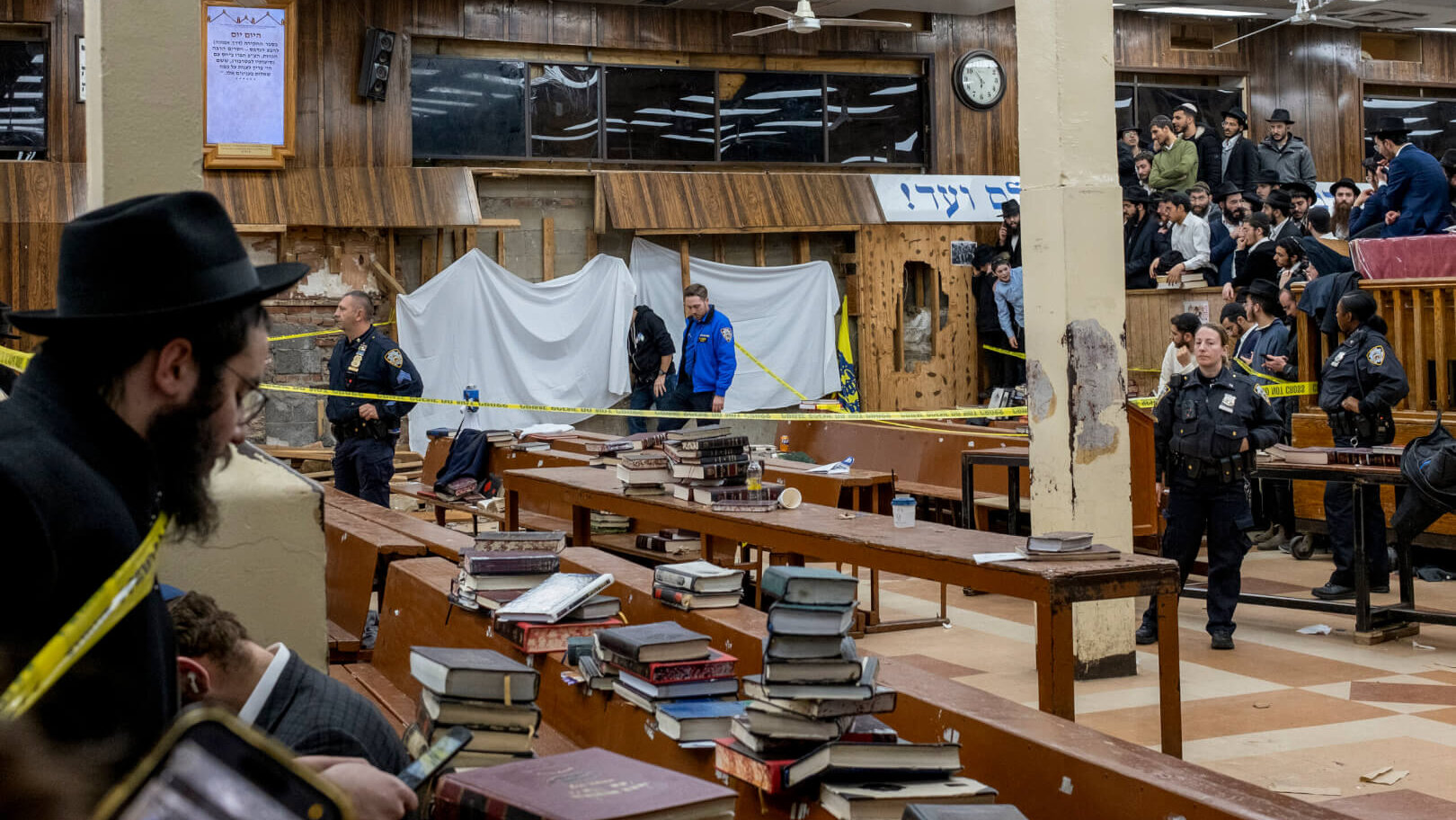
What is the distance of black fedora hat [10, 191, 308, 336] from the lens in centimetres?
166

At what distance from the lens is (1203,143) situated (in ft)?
52.3

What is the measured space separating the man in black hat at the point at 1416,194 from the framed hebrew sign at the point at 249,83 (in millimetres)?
10566

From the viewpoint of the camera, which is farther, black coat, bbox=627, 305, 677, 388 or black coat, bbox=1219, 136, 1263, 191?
black coat, bbox=1219, 136, 1263, 191

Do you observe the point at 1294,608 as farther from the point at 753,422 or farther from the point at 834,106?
the point at 834,106

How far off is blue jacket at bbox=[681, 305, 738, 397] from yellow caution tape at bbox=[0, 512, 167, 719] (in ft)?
36.5

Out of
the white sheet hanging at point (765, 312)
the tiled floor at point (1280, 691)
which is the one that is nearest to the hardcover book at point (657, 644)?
the tiled floor at point (1280, 691)

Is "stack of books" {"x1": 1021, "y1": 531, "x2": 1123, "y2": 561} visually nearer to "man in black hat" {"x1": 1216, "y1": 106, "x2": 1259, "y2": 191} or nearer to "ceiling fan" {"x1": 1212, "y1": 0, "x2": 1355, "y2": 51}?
"man in black hat" {"x1": 1216, "y1": 106, "x2": 1259, "y2": 191}

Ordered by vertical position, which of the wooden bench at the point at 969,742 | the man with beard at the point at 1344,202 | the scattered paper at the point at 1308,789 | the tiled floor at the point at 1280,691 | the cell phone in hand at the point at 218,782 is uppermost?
the man with beard at the point at 1344,202

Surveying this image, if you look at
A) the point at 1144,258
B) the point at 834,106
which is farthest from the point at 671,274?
the point at 1144,258

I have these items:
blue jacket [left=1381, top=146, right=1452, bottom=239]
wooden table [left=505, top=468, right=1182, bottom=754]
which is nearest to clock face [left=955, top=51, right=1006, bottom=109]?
blue jacket [left=1381, top=146, right=1452, bottom=239]

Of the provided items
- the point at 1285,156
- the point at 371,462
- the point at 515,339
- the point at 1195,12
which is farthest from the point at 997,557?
the point at 1195,12

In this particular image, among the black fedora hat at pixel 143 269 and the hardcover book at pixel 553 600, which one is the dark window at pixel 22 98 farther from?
the black fedora hat at pixel 143 269

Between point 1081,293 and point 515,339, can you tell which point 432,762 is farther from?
point 515,339

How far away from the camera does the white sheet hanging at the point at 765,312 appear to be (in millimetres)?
16016
